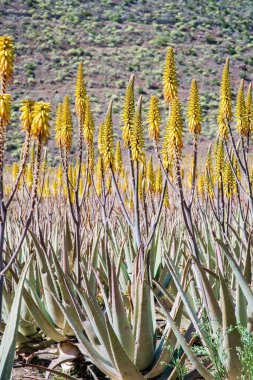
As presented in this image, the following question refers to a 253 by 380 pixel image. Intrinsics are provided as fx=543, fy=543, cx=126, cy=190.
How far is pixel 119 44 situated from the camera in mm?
49062

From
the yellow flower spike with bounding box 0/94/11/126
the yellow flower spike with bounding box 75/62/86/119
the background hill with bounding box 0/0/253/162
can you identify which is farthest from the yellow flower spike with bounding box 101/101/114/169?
the background hill with bounding box 0/0/253/162

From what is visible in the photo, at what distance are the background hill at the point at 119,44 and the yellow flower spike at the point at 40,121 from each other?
102ft

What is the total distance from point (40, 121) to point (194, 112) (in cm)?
164

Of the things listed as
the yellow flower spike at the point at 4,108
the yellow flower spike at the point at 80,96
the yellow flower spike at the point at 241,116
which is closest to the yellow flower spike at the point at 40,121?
the yellow flower spike at the point at 4,108

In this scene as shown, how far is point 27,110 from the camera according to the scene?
10.2 feet

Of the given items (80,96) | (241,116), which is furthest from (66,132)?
(241,116)

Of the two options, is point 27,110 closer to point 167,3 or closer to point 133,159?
point 133,159

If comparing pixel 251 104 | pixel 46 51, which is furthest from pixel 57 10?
pixel 251 104

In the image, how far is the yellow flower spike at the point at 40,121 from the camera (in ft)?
9.91

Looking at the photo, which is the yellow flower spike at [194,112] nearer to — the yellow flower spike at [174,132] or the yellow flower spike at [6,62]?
the yellow flower spike at [174,132]

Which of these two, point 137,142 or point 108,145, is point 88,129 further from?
point 137,142

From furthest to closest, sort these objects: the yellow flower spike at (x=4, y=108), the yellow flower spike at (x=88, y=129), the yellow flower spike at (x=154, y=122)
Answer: the yellow flower spike at (x=88, y=129)
the yellow flower spike at (x=154, y=122)
the yellow flower spike at (x=4, y=108)

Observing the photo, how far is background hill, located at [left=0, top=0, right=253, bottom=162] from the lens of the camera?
41.1 metres

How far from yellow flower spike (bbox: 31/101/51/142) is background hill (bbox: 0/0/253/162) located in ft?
102
